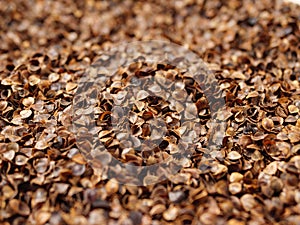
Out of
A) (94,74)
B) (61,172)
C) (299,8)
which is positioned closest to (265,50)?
(299,8)

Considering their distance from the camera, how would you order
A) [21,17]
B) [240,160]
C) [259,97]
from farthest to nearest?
[21,17]
[259,97]
[240,160]

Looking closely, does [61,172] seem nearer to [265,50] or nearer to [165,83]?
[165,83]

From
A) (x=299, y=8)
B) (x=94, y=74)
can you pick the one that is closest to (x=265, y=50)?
(x=299, y=8)

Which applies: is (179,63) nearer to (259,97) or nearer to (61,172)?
(259,97)

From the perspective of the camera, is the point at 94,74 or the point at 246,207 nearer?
the point at 246,207

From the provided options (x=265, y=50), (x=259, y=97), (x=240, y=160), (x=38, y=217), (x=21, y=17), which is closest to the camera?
(x=38, y=217)

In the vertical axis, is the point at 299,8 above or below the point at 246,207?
above

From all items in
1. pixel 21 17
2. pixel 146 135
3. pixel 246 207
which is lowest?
pixel 246 207
